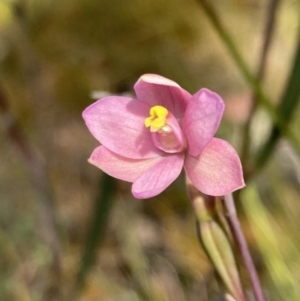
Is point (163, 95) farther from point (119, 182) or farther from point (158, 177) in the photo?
point (119, 182)

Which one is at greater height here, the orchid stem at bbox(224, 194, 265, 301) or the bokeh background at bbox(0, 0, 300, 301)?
the orchid stem at bbox(224, 194, 265, 301)

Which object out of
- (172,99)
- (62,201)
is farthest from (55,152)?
(172,99)

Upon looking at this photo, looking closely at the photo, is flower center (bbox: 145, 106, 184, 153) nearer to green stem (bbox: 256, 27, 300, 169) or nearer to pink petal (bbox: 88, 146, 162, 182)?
pink petal (bbox: 88, 146, 162, 182)

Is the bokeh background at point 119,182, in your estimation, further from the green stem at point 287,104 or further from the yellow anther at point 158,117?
the yellow anther at point 158,117

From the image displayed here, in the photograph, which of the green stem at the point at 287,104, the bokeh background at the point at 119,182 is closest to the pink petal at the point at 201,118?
the green stem at the point at 287,104

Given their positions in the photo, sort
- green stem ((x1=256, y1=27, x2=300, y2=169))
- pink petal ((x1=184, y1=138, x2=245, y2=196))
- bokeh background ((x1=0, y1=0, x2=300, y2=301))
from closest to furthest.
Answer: pink petal ((x1=184, y1=138, x2=245, y2=196))
green stem ((x1=256, y1=27, x2=300, y2=169))
bokeh background ((x1=0, y1=0, x2=300, y2=301))

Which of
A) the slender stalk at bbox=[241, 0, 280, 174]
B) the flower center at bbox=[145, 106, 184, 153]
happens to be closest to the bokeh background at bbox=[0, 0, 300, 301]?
the slender stalk at bbox=[241, 0, 280, 174]

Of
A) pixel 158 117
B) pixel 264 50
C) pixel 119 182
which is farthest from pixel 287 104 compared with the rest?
pixel 119 182
